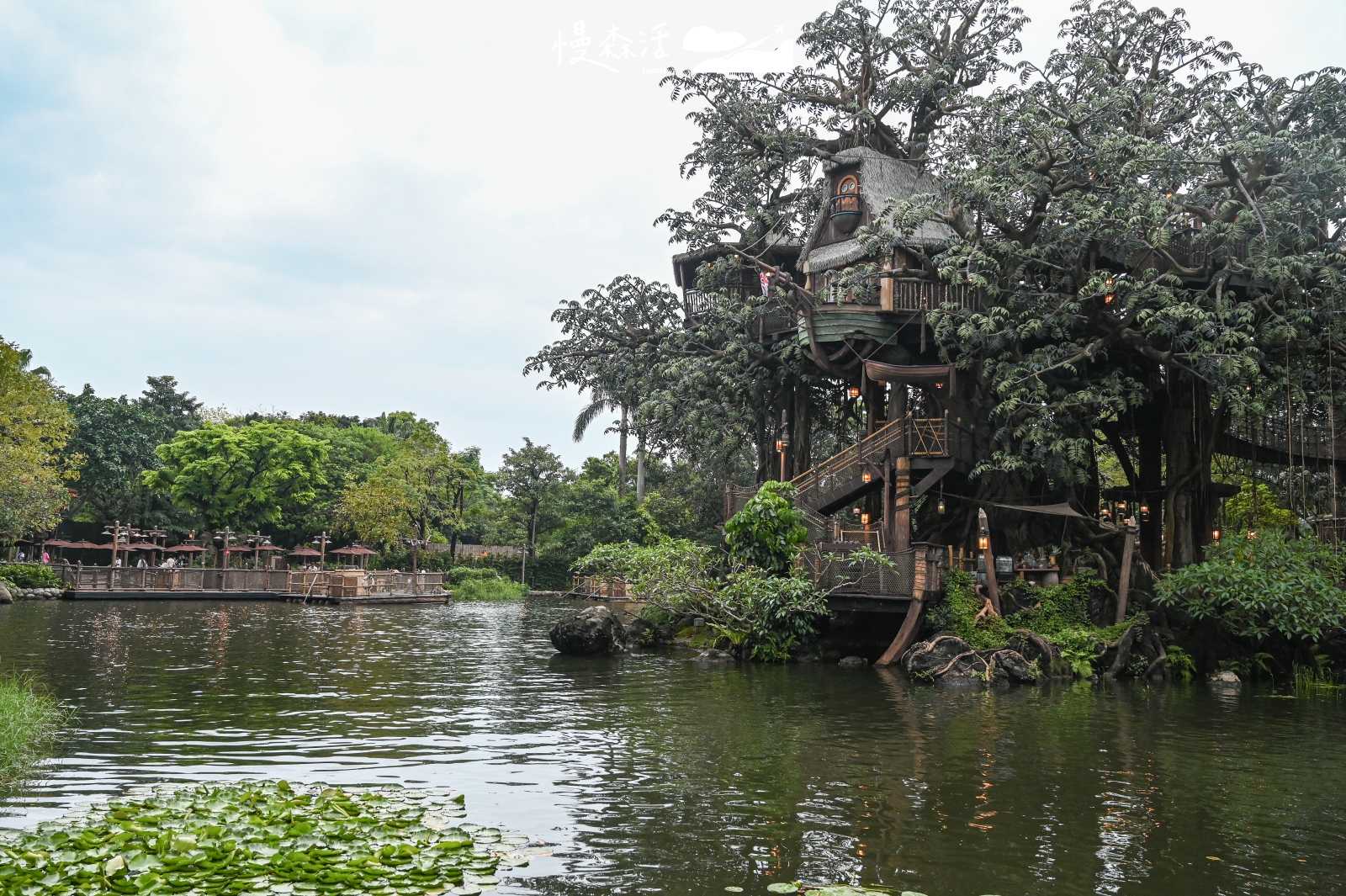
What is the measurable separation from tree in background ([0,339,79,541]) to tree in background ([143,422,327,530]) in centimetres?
1062

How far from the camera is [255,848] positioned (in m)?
7.68

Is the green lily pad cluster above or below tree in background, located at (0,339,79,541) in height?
below

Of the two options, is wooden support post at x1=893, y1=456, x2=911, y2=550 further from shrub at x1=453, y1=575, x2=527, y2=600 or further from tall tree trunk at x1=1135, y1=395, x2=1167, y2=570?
shrub at x1=453, y1=575, x2=527, y2=600

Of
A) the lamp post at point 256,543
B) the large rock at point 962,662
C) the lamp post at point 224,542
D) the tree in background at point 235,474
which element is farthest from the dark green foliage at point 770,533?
the tree in background at point 235,474

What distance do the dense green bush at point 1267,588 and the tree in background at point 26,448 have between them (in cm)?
3981

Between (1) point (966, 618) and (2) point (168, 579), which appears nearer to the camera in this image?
(1) point (966, 618)

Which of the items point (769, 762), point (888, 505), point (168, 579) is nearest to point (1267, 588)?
point (888, 505)

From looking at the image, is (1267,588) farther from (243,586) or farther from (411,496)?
(411,496)

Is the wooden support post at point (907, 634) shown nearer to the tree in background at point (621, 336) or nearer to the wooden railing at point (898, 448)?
the wooden railing at point (898, 448)

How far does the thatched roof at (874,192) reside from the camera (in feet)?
94.8

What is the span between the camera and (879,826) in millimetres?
9695

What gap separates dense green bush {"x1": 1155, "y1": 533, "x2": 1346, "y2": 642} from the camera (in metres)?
20.3

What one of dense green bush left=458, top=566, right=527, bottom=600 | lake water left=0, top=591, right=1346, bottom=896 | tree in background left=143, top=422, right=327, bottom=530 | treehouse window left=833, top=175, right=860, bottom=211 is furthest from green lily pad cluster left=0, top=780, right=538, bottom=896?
tree in background left=143, top=422, right=327, bottom=530

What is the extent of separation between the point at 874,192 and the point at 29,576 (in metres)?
37.3
